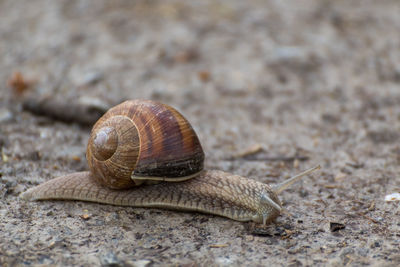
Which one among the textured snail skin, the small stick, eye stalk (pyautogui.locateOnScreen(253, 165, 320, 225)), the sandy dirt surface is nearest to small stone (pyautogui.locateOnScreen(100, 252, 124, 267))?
the sandy dirt surface

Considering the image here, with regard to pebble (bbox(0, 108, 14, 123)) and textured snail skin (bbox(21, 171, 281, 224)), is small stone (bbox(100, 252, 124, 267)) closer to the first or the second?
textured snail skin (bbox(21, 171, 281, 224))

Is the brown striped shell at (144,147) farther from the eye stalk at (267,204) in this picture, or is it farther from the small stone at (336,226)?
the small stone at (336,226)

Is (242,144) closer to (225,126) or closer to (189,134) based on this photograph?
(225,126)

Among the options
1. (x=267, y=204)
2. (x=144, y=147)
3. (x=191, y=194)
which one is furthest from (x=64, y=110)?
(x=267, y=204)

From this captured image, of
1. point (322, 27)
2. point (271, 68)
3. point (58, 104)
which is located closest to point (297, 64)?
point (271, 68)

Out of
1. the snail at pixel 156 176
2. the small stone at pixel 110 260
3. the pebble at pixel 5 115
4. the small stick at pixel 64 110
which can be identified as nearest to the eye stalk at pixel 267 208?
the snail at pixel 156 176
